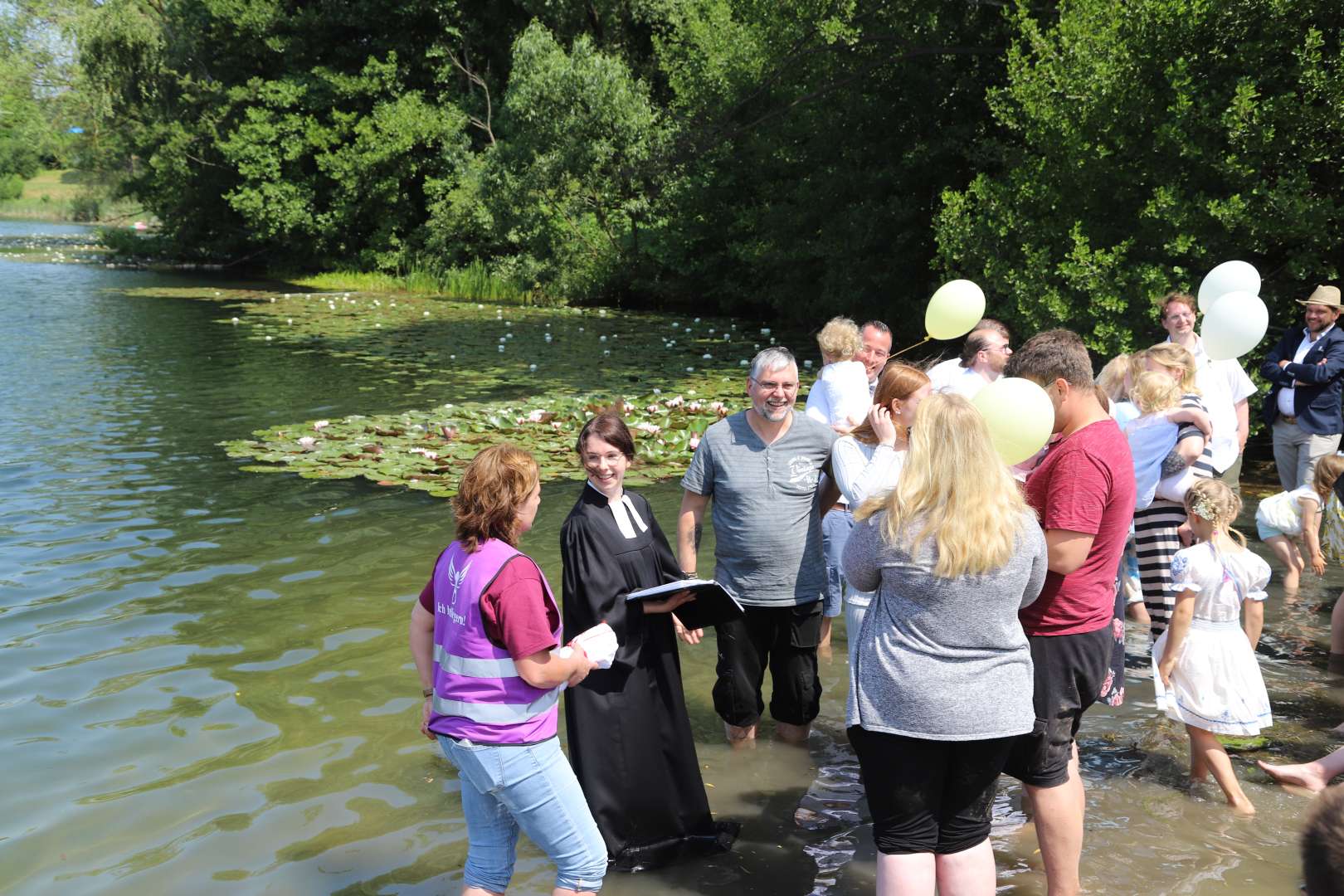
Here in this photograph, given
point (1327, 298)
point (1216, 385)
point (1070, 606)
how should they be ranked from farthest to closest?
point (1327, 298)
point (1216, 385)
point (1070, 606)

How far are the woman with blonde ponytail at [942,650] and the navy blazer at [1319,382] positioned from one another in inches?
214

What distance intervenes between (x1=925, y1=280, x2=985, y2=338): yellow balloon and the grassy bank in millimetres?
60529

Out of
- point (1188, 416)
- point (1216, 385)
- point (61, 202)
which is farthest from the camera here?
point (61, 202)

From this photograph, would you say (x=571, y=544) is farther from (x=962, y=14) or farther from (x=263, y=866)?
(x=962, y=14)

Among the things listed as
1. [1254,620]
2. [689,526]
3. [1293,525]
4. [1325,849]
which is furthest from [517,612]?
[1293,525]

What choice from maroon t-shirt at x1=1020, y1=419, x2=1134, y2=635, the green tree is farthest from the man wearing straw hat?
maroon t-shirt at x1=1020, y1=419, x2=1134, y2=635

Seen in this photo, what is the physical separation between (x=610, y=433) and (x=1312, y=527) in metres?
4.91

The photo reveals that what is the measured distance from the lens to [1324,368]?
728 centimetres

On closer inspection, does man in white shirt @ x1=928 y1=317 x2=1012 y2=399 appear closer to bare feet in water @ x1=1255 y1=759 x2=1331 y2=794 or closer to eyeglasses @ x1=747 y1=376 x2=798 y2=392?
eyeglasses @ x1=747 y1=376 x2=798 y2=392

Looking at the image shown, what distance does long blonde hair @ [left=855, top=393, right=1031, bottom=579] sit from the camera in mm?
2934

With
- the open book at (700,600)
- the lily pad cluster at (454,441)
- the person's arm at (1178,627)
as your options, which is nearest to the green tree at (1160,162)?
the lily pad cluster at (454,441)

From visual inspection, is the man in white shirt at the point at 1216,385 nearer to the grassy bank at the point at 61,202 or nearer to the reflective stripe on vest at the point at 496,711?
the reflective stripe on vest at the point at 496,711

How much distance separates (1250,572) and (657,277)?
973 inches

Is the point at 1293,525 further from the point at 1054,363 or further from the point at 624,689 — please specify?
the point at 624,689
